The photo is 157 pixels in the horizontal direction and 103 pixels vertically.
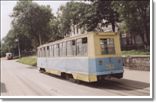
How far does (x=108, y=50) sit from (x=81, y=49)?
4.17ft

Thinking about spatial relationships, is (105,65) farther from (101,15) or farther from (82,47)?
(101,15)

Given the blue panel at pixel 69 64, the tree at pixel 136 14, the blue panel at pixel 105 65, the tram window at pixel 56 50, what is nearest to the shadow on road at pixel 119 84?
the blue panel at pixel 105 65

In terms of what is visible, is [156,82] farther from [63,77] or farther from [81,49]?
[63,77]

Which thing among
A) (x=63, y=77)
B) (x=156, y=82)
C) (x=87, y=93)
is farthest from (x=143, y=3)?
(x=156, y=82)

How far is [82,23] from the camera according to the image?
130 feet

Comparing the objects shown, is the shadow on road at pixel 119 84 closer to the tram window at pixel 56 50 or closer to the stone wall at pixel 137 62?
the tram window at pixel 56 50

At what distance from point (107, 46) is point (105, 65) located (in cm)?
93

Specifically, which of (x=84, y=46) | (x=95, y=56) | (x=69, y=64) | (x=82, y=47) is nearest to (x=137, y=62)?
(x=69, y=64)

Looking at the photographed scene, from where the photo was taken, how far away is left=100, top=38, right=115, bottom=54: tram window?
15.6 metres

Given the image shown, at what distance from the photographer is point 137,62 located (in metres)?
21.4

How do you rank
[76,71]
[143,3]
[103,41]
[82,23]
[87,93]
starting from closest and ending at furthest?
[87,93] → [103,41] → [76,71] → [143,3] → [82,23]

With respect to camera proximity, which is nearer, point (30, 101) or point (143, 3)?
point (30, 101)

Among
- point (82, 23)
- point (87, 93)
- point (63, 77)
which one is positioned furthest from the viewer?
point (82, 23)

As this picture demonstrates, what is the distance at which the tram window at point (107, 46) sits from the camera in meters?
15.6
